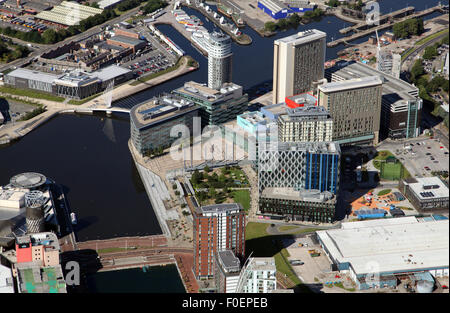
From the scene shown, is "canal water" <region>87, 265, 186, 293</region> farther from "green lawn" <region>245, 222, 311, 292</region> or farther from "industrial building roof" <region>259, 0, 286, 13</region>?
"industrial building roof" <region>259, 0, 286, 13</region>

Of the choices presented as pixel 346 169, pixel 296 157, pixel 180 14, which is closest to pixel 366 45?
pixel 180 14

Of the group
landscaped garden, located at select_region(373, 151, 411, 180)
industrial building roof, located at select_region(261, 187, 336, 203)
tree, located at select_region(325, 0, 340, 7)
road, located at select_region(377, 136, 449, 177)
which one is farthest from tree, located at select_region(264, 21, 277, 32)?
industrial building roof, located at select_region(261, 187, 336, 203)

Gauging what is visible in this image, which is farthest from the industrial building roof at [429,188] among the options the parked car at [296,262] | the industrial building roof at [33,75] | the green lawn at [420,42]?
the industrial building roof at [33,75]

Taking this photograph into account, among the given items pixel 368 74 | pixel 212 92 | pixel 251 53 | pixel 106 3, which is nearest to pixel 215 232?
pixel 212 92

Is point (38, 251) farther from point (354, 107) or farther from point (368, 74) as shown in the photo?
point (368, 74)

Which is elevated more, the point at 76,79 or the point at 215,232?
the point at 215,232

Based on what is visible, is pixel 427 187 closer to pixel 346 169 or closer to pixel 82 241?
pixel 346 169
